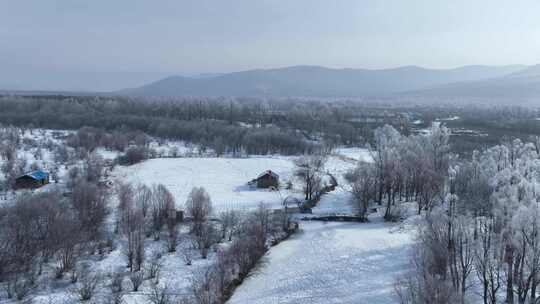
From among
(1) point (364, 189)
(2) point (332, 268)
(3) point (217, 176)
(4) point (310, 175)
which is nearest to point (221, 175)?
(3) point (217, 176)

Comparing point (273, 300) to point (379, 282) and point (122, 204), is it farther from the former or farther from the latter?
point (122, 204)

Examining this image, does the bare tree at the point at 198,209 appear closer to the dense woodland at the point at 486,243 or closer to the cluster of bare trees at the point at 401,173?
the cluster of bare trees at the point at 401,173

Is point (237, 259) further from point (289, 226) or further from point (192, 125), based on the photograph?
point (192, 125)

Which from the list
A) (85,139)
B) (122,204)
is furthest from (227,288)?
(85,139)

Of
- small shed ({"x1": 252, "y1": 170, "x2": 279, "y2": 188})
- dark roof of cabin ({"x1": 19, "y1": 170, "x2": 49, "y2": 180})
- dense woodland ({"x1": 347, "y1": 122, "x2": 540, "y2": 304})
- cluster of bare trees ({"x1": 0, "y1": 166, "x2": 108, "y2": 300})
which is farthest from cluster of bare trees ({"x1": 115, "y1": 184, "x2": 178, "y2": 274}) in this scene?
dense woodland ({"x1": 347, "y1": 122, "x2": 540, "y2": 304})

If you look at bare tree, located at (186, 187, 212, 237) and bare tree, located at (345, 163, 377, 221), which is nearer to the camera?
bare tree, located at (186, 187, 212, 237)

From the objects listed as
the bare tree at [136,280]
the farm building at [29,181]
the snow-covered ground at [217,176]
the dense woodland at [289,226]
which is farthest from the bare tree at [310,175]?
the farm building at [29,181]

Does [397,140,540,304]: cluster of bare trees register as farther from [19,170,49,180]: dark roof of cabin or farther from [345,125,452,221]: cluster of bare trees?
[19,170,49,180]: dark roof of cabin
